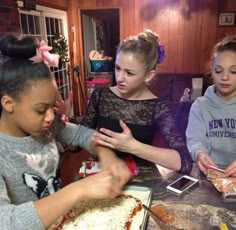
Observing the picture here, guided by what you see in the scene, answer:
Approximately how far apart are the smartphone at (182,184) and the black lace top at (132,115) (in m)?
0.29

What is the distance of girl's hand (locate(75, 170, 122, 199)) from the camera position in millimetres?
687

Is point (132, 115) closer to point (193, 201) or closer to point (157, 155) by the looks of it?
point (157, 155)

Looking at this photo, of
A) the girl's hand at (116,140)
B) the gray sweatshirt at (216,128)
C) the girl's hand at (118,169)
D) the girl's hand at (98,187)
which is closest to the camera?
the girl's hand at (98,187)

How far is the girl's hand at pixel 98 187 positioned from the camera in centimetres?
69

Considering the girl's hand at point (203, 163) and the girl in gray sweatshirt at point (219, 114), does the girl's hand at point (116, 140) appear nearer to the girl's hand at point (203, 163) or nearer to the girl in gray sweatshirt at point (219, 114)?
the girl's hand at point (203, 163)

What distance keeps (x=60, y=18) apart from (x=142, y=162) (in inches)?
153

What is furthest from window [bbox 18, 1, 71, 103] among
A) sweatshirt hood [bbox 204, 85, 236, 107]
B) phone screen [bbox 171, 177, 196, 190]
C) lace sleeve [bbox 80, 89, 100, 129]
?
phone screen [bbox 171, 177, 196, 190]

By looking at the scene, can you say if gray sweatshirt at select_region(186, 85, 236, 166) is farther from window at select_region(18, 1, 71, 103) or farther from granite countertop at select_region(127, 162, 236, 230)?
window at select_region(18, 1, 71, 103)

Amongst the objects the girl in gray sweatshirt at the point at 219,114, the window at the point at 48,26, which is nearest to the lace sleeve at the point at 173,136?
the girl in gray sweatshirt at the point at 219,114

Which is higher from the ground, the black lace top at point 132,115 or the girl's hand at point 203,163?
the black lace top at point 132,115

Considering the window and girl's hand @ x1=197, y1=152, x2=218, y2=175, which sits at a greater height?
the window

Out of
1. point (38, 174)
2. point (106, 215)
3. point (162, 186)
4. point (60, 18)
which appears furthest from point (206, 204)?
point (60, 18)

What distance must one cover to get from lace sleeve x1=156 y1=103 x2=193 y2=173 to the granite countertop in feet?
0.15

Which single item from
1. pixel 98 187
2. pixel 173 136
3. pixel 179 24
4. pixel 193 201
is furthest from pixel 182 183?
pixel 179 24
